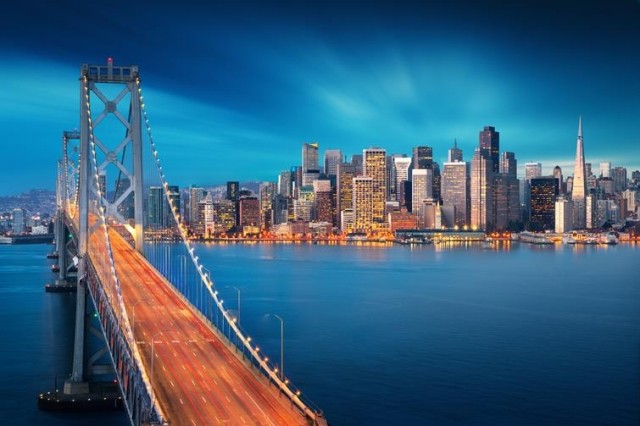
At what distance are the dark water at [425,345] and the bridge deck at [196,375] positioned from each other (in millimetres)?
3032

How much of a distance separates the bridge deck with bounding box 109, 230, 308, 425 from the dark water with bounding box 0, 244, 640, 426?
3.03 meters

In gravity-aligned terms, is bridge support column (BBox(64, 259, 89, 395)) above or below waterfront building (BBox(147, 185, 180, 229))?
below

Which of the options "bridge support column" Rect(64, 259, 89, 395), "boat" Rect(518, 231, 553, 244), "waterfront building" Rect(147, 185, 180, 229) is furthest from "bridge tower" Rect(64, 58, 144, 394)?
"boat" Rect(518, 231, 553, 244)

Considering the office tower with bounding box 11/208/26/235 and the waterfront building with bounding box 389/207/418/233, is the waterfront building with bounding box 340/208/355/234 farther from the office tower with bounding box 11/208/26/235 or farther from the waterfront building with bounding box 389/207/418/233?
the office tower with bounding box 11/208/26/235

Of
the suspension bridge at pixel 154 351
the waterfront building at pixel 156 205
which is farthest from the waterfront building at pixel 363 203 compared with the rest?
the suspension bridge at pixel 154 351

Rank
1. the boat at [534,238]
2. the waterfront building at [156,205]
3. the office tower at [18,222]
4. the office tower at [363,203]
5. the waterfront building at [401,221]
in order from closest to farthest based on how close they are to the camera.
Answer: the waterfront building at [156,205]
the boat at [534,238]
the waterfront building at [401,221]
the office tower at [363,203]
the office tower at [18,222]

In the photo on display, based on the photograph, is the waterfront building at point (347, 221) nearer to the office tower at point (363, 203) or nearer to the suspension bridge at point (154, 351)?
the office tower at point (363, 203)

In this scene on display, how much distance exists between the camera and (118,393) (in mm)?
23703

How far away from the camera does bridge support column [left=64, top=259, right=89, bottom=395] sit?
78.4ft

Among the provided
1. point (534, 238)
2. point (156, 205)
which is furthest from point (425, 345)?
point (534, 238)

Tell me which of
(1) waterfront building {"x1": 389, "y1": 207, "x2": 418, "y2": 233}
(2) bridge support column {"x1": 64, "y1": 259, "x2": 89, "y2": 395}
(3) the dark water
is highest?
(1) waterfront building {"x1": 389, "y1": 207, "x2": 418, "y2": 233}

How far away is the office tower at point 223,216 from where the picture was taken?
177375 mm

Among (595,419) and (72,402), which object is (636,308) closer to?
(595,419)

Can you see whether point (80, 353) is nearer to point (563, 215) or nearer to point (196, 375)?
point (196, 375)
